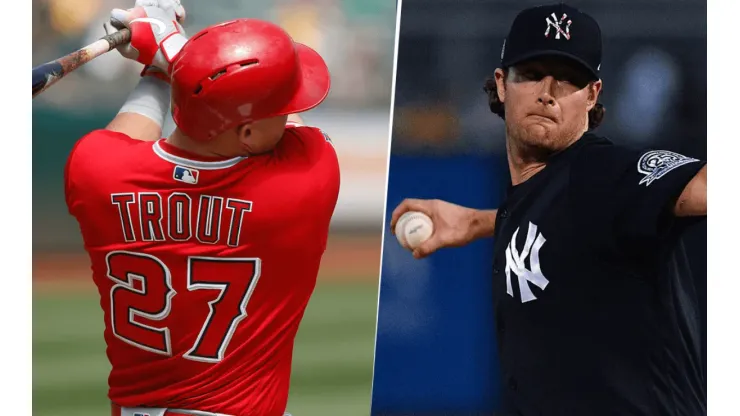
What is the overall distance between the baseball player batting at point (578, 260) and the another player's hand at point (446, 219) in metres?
0.14


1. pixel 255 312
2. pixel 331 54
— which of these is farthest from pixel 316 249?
pixel 331 54

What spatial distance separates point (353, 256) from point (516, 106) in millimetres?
694

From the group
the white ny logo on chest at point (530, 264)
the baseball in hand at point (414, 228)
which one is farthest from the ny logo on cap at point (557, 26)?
the baseball in hand at point (414, 228)

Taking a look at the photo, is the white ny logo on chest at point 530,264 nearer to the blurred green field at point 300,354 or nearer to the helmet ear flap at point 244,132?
the blurred green field at point 300,354

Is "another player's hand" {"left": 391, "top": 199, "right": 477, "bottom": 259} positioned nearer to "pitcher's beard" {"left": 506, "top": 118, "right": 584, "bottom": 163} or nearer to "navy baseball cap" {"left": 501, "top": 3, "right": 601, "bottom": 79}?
"pitcher's beard" {"left": 506, "top": 118, "right": 584, "bottom": 163}

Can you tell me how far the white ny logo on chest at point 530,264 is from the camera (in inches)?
103

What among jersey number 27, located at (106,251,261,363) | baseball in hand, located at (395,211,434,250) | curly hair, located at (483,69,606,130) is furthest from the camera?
baseball in hand, located at (395,211,434,250)

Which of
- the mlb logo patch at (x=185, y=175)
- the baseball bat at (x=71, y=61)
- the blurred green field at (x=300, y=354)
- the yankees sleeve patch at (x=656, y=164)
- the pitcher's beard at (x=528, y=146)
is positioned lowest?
the blurred green field at (x=300, y=354)

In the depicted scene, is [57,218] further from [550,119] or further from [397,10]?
[550,119]

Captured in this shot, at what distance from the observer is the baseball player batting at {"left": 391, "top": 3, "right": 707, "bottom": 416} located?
2.48 meters

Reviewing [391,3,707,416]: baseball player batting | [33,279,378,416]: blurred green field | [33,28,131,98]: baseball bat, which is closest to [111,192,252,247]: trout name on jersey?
[33,28,131,98]: baseball bat

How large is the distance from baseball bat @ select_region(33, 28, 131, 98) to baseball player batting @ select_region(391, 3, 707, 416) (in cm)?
113

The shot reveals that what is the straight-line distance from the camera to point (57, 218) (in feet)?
9.48

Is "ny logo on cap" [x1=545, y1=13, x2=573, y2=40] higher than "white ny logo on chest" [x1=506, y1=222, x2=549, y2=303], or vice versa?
"ny logo on cap" [x1=545, y1=13, x2=573, y2=40]
